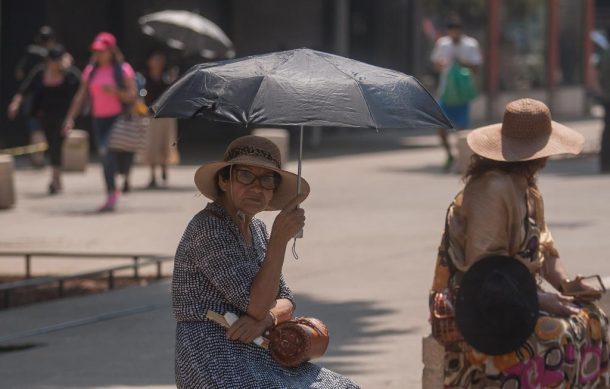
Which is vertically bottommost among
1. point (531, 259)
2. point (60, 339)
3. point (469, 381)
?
point (60, 339)

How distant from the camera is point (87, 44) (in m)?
23.0

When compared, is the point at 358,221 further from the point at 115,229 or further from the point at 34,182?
the point at 34,182

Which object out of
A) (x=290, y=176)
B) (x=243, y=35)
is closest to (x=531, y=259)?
(x=290, y=176)

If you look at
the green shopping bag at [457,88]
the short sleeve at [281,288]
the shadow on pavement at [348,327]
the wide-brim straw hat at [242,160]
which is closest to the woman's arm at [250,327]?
the short sleeve at [281,288]

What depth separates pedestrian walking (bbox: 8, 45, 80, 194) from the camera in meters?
17.2

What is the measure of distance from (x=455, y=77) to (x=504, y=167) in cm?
1393

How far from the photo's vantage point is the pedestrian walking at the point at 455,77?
776 inches

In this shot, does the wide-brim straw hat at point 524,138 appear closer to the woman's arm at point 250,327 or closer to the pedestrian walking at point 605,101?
the woman's arm at point 250,327

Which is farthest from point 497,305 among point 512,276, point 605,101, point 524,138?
point 605,101

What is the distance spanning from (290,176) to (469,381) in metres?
0.99

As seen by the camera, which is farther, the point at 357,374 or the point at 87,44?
the point at 87,44

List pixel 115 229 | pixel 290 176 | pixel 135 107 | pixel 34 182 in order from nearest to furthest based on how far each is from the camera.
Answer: pixel 290 176
pixel 115 229
pixel 135 107
pixel 34 182

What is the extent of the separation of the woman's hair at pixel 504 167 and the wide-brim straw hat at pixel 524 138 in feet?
0.11

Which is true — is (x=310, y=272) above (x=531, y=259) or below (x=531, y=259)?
below
